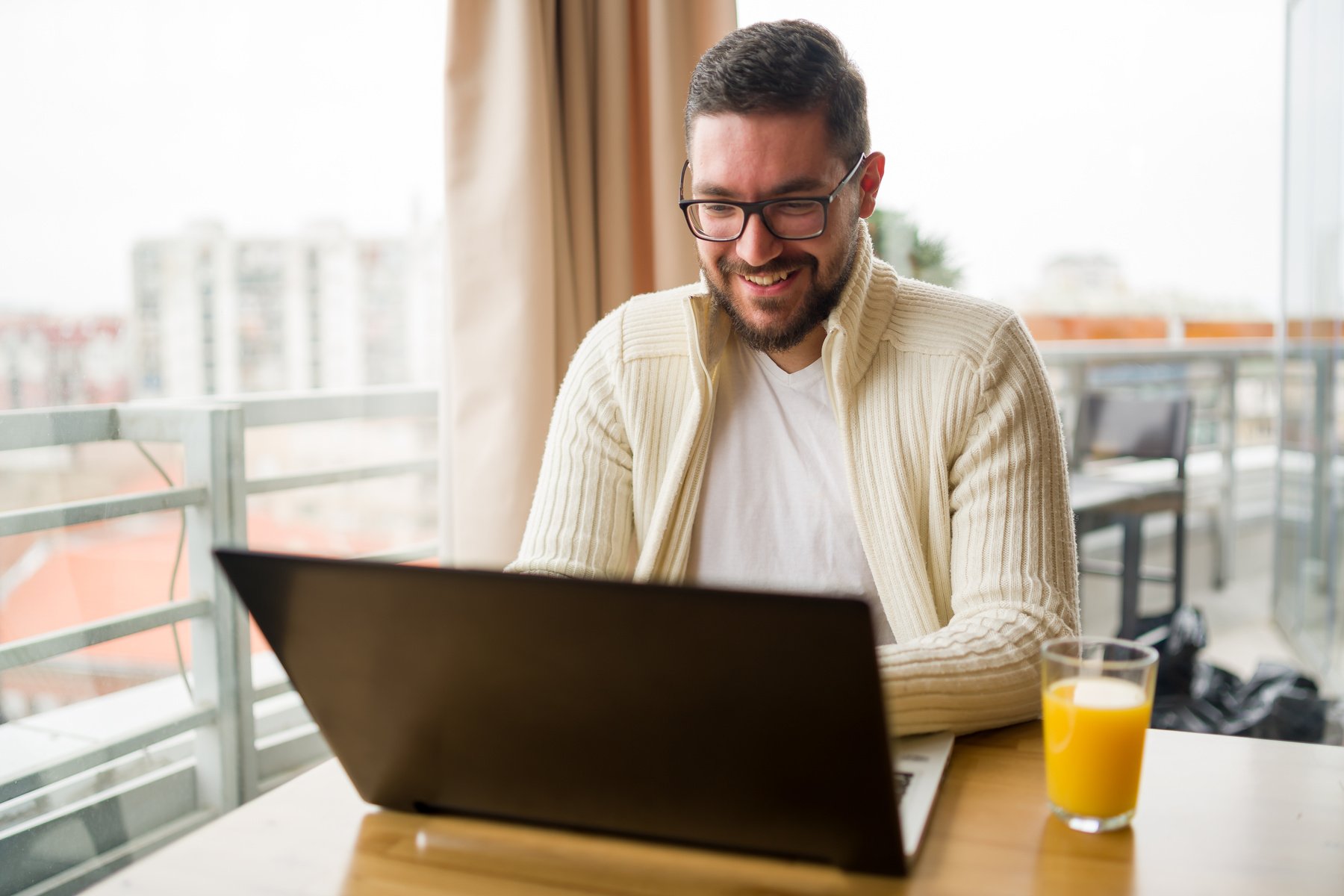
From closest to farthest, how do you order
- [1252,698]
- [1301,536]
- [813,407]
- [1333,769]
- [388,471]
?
[1333,769]
[813,407]
[388,471]
[1252,698]
[1301,536]

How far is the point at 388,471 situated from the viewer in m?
2.16

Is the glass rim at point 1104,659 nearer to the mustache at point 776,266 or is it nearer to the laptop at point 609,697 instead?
Answer: the laptop at point 609,697

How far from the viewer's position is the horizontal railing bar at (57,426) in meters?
1.42

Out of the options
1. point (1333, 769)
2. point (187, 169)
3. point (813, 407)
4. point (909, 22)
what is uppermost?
point (909, 22)

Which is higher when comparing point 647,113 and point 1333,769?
point 647,113

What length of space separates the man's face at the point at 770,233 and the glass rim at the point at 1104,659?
617mm

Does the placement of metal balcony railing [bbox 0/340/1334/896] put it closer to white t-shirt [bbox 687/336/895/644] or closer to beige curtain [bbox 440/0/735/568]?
beige curtain [bbox 440/0/735/568]

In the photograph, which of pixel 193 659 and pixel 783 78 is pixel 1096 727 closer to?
pixel 783 78

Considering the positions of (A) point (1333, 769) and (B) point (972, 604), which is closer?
(A) point (1333, 769)

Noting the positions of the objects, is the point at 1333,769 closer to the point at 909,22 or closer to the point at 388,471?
the point at 388,471

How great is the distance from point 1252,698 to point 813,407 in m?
1.66

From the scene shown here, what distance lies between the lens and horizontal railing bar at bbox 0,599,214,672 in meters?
1.43

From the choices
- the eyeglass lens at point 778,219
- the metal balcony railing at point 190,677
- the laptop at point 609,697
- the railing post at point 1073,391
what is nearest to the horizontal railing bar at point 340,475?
the metal balcony railing at point 190,677

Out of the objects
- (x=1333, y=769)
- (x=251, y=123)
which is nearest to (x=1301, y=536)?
(x=1333, y=769)
